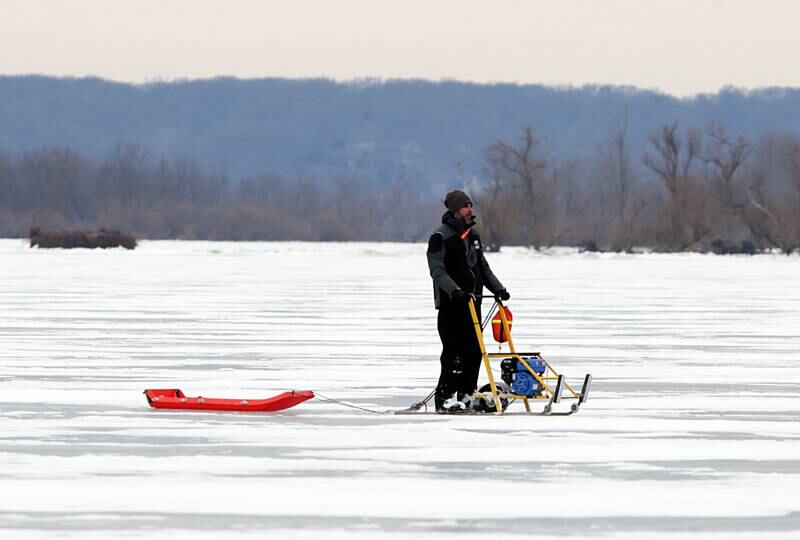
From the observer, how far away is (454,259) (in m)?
10.1

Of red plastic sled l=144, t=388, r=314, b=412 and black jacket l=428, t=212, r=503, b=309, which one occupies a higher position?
black jacket l=428, t=212, r=503, b=309

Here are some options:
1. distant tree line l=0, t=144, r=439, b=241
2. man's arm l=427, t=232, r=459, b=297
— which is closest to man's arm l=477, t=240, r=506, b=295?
man's arm l=427, t=232, r=459, b=297

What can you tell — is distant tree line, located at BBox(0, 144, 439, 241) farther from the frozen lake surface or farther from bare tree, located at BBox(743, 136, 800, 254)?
the frozen lake surface

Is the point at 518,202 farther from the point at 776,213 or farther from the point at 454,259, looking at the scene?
the point at 454,259

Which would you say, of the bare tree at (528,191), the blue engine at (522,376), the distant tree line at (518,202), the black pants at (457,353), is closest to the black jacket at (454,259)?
the black pants at (457,353)

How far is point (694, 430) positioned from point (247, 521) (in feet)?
Result: 13.0

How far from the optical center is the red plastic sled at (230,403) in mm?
10227

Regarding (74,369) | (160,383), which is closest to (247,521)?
(160,383)

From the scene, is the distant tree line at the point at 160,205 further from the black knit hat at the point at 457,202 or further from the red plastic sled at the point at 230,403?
the black knit hat at the point at 457,202

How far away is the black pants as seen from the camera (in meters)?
10.2

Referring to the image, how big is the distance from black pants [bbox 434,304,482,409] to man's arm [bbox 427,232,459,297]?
0.22 m

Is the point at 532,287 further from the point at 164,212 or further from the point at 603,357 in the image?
the point at 164,212

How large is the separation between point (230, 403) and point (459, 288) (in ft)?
5.79

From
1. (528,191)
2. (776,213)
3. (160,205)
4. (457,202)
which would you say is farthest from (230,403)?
(160,205)
